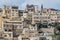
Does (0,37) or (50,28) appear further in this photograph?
(50,28)

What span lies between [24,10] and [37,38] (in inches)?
893

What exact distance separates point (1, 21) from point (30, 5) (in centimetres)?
1298

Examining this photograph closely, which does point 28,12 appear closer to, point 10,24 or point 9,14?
point 9,14

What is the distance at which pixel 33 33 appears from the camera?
35.6 m

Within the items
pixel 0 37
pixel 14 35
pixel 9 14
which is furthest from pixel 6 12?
pixel 0 37

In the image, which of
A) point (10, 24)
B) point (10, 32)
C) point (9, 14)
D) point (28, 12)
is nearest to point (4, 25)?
point (10, 24)

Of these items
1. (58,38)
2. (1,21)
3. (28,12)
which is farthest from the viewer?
(28,12)

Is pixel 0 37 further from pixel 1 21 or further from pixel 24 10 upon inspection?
pixel 24 10

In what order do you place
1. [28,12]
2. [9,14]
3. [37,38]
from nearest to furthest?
[37,38], [9,14], [28,12]

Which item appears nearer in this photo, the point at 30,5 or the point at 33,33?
the point at 33,33

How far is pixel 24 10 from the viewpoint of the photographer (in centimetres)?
5462

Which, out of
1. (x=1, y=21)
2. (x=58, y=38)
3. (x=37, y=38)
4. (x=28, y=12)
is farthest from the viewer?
(x=28, y=12)

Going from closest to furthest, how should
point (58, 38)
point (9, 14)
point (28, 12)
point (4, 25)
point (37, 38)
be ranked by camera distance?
point (37, 38) → point (58, 38) → point (4, 25) → point (9, 14) → point (28, 12)

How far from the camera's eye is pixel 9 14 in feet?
157
